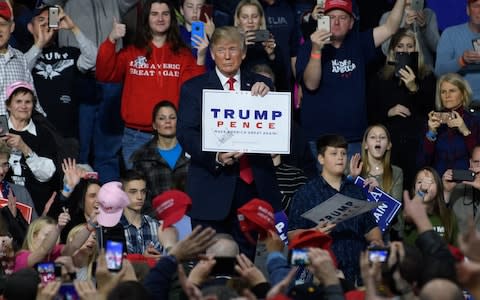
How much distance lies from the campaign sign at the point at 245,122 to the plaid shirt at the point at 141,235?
3.36 feet

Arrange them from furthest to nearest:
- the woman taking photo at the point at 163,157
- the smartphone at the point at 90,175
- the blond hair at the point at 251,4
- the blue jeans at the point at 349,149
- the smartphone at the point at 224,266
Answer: the blond hair at the point at 251,4 < the blue jeans at the point at 349,149 < the woman taking photo at the point at 163,157 < the smartphone at the point at 90,175 < the smartphone at the point at 224,266

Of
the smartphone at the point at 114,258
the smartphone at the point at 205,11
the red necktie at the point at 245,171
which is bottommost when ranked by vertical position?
the smartphone at the point at 114,258

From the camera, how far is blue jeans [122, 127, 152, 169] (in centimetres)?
1437

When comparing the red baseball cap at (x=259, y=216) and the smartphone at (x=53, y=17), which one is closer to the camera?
the red baseball cap at (x=259, y=216)

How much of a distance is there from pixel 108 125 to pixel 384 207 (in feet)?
10.7

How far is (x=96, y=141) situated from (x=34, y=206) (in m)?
1.77

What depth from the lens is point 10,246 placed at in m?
11.5

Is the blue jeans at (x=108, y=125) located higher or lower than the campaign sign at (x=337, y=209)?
higher

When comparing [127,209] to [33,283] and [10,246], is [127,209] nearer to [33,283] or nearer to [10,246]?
[10,246]

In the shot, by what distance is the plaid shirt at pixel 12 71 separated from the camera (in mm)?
13987

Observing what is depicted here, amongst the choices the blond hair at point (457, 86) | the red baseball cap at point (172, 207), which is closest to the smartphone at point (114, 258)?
the red baseball cap at point (172, 207)

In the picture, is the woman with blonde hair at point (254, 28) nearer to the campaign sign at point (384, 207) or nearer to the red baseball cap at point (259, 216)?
the campaign sign at point (384, 207)

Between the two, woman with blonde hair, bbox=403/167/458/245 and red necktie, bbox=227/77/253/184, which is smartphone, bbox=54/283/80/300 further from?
woman with blonde hair, bbox=403/167/458/245

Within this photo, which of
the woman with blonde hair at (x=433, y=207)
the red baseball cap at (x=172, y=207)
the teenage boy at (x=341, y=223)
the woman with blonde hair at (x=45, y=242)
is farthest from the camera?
the woman with blonde hair at (x=433, y=207)
